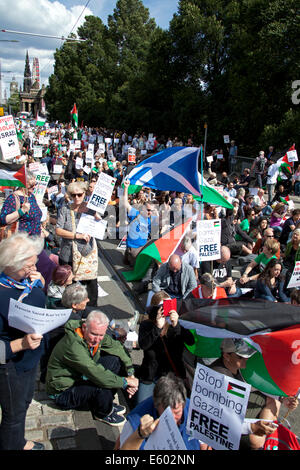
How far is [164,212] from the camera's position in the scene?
31.8ft

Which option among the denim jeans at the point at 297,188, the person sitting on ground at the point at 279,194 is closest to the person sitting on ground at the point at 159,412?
the person sitting on ground at the point at 279,194

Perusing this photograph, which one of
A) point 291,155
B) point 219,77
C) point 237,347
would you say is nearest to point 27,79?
point 219,77

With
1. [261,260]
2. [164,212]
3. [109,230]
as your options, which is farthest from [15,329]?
[109,230]

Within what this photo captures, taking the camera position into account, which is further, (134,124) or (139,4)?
(139,4)

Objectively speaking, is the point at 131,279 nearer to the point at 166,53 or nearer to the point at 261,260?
the point at 261,260

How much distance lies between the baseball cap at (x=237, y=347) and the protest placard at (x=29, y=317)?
4.62ft

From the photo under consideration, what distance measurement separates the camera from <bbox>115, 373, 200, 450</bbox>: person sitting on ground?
99.9 inches

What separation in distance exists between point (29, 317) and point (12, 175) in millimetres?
4273

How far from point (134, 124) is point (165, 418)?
126ft

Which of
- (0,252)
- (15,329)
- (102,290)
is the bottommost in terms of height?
(102,290)

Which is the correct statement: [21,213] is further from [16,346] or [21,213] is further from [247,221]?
[247,221]

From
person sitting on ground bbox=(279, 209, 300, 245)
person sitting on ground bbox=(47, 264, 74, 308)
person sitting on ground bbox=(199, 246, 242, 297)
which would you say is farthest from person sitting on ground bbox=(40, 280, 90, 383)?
person sitting on ground bbox=(279, 209, 300, 245)

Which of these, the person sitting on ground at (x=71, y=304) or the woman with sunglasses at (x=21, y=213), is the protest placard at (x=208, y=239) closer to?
the person sitting on ground at (x=71, y=304)

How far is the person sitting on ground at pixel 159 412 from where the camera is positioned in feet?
8.32
